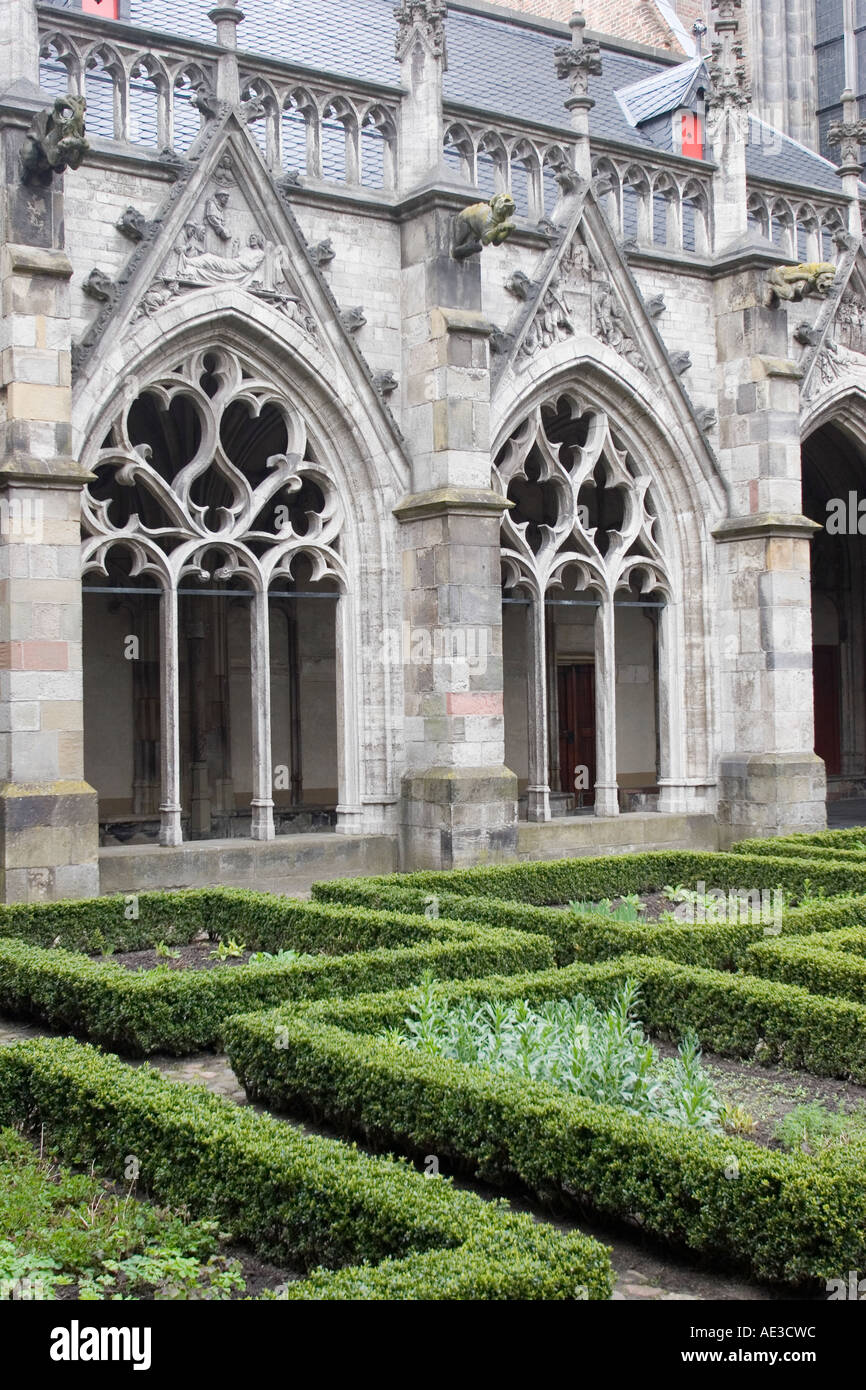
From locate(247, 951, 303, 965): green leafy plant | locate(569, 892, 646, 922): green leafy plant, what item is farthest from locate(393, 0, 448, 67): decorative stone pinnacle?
locate(247, 951, 303, 965): green leafy plant

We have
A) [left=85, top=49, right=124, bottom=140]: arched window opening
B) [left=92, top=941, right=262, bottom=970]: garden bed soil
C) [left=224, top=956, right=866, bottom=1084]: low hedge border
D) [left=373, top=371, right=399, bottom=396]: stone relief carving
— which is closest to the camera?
[left=224, top=956, right=866, bottom=1084]: low hedge border

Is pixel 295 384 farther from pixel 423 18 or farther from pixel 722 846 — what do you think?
pixel 722 846

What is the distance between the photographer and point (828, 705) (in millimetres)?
21109

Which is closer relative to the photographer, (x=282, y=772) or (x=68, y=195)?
(x=68, y=195)

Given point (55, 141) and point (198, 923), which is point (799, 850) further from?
point (55, 141)

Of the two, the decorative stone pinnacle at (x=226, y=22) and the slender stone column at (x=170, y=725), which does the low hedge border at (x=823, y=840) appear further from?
the decorative stone pinnacle at (x=226, y=22)

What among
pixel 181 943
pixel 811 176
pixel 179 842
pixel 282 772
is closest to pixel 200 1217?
pixel 181 943

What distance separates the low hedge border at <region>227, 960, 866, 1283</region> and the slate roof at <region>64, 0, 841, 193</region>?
9397mm

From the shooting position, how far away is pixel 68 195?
10.9 metres

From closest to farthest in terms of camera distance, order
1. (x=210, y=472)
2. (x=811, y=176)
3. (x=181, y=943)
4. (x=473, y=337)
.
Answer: (x=181, y=943), (x=473, y=337), (x=210, y=472), (x=811, y=176)

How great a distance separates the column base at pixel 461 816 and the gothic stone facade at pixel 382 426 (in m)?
0.03

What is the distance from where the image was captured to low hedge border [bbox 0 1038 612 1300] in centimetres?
387

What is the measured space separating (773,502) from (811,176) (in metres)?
6.72

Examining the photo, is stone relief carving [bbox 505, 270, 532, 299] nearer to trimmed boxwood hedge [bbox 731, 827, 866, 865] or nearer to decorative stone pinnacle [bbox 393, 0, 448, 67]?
decorative stone pinnacle [bbox 393, 0, 448, 67]
